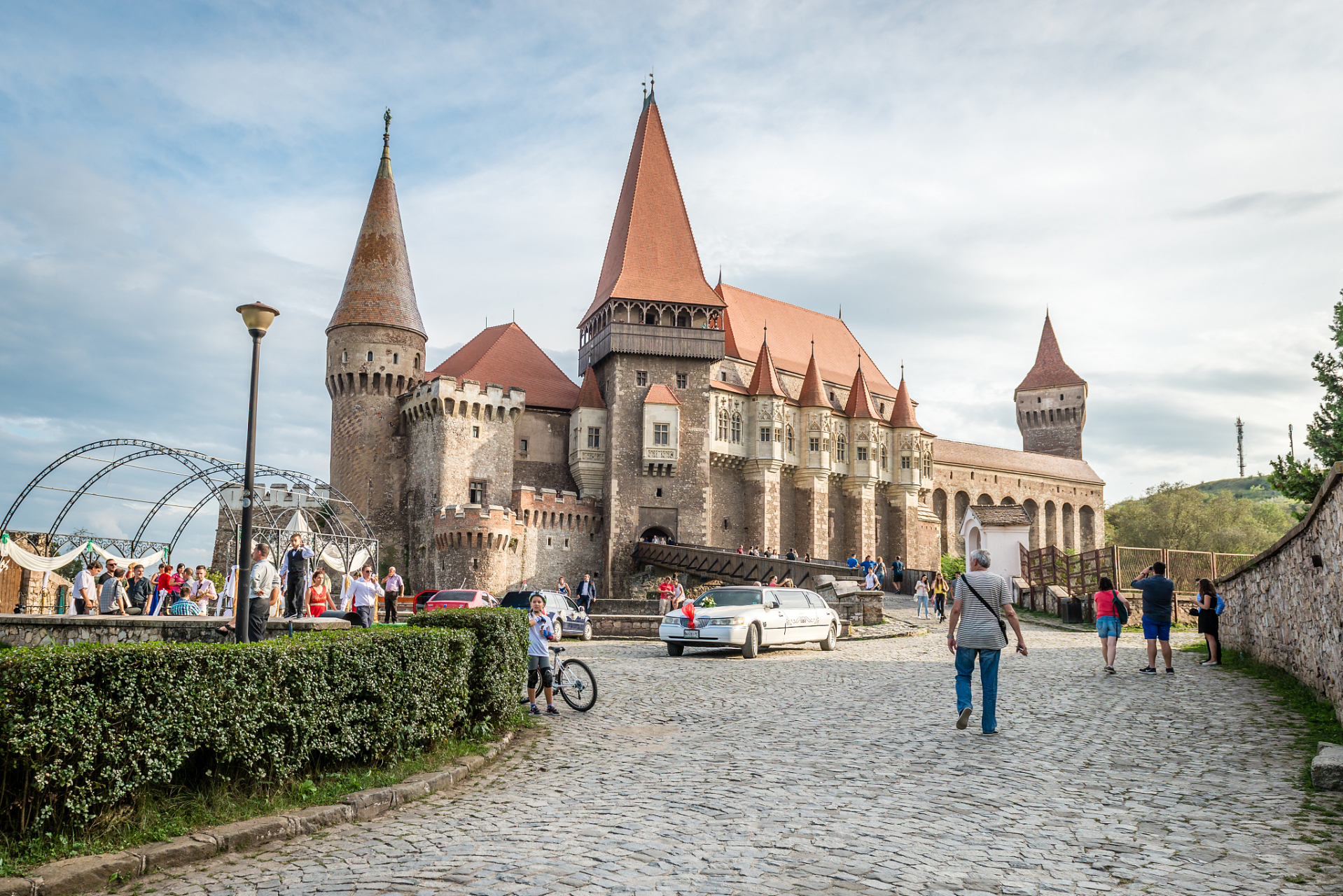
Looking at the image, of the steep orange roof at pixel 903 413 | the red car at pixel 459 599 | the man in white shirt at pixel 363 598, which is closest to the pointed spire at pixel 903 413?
the steep orange roof at pixel 903 413

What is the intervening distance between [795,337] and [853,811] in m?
56.9

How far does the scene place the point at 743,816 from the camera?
6305 mm

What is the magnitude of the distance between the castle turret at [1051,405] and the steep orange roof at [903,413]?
30.6 m

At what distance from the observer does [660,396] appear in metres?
49.7

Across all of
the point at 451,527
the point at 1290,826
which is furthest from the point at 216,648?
the point at 451,527

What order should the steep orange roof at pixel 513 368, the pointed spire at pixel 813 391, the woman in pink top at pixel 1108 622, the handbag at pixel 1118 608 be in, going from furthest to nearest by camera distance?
the pointed spire at pixel 813 391 < the steep orange roof at pixel 513 368 < the handbag at pixel 1118 608 < the woman in pink top at pixel 1108 622

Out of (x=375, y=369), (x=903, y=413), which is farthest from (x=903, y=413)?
(x=375, y=369)

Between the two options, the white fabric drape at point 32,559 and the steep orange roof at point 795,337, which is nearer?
the white fabric drape at point 32,559

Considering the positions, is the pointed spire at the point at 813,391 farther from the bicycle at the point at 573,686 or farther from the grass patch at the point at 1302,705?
the bicycle at the point at 573,686

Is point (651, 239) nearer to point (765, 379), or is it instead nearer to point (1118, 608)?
point (765, 379)

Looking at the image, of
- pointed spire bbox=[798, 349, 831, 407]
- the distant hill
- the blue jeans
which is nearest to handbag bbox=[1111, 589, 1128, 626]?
the blue jeans

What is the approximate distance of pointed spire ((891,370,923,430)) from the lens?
60.4 metres

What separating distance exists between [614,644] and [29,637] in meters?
11.6

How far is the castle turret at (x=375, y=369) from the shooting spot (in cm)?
4856
